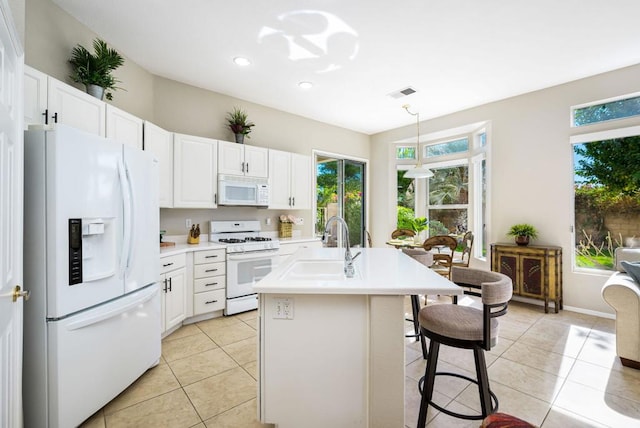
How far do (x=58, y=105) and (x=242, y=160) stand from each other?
196cm

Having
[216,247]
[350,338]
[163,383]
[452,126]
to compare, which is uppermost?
[452,126]

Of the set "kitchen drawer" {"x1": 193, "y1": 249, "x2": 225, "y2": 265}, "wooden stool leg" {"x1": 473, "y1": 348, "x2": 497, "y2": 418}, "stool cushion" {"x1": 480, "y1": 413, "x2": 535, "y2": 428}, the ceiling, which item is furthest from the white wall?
"kitchen drawer" {"x1": 193, "y1": 249, "x2": 225, "y2": 265}

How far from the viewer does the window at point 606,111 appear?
3236 mm

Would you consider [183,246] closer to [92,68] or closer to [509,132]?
[92,68]

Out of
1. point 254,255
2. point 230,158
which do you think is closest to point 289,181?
point 230,158

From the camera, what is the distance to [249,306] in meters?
3.58

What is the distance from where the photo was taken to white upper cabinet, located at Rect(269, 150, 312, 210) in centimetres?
411

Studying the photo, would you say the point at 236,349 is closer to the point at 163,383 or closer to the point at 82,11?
the point at 163,383

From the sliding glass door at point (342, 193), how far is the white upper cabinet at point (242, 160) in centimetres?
147

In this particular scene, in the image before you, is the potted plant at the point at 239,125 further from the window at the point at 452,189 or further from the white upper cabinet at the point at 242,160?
the window at the point at 452,189

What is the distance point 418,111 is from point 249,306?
3904mm

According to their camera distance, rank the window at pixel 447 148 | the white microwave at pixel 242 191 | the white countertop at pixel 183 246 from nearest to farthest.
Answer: the white countertop at pixel 183 246 → the white microwave at pixel 242 191 → the window at pixel 447 148

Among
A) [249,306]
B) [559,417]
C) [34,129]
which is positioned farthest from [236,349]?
[559,417]

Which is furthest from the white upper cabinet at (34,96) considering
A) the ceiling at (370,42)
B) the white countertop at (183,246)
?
the white countertop at (183,246)
